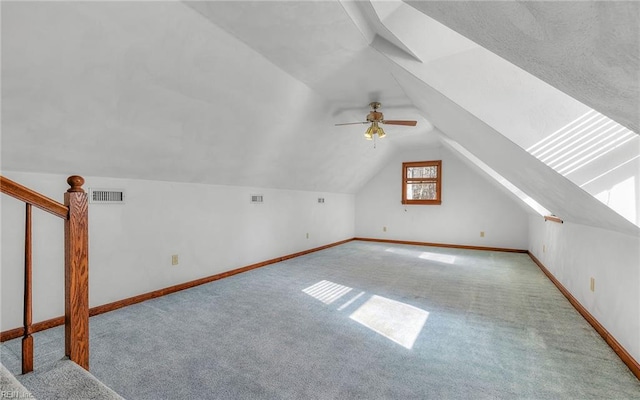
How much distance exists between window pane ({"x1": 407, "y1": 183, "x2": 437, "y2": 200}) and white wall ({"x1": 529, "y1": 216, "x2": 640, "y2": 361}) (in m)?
3.43

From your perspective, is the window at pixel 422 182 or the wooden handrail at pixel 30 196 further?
the window at pixel 422 182

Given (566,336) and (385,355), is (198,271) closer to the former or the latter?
(385,355)

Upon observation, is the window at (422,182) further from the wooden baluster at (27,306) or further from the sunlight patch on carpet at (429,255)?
the wooden baluster at (27,306)

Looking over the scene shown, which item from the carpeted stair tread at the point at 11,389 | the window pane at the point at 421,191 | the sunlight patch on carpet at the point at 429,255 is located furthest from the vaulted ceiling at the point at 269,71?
the window pane at the point at 421,191

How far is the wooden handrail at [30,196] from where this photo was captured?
3.62ft

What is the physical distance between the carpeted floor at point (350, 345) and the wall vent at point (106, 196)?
3.56ft

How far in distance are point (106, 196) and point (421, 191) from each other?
6.50 m

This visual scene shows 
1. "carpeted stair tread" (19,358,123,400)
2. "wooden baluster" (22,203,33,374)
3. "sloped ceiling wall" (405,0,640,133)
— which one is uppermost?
"sloped ceiling wall" (405,0,640,133)

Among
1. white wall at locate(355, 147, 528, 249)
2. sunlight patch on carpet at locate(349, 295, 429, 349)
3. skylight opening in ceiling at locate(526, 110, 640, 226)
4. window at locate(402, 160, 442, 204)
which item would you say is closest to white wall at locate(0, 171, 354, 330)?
sunlight patch on carpet at locate(349, 295, 429, 349)

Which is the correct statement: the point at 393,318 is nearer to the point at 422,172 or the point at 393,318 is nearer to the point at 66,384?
the point at 66,384

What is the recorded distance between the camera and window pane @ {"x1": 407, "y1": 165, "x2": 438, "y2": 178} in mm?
7098

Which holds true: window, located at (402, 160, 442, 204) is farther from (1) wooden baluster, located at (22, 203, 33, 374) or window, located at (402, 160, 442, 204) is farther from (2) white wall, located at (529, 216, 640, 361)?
(1) wooden baluster, located at (22, 203, 33, 374)

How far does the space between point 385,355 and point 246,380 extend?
96 cm

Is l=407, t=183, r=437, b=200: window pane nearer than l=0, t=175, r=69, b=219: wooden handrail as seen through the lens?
No
